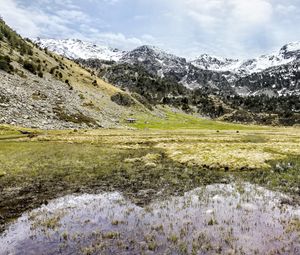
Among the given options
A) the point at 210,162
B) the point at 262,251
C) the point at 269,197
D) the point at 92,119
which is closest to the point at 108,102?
the point at 92,119

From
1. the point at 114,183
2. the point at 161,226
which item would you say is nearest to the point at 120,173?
the point at 114,183

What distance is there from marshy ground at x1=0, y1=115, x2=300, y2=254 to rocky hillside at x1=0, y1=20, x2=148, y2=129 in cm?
5575

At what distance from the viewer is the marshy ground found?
1688 centimetres

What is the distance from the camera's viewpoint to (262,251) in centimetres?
1585

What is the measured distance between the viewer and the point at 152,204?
2416 cm

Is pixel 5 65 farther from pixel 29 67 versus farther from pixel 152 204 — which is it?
pixel 152 204

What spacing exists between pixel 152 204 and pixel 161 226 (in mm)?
5058

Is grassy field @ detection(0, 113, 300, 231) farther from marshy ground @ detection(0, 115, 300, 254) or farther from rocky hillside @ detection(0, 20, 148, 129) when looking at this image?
rocky hillside @ detection(0, 20, 148, 129)

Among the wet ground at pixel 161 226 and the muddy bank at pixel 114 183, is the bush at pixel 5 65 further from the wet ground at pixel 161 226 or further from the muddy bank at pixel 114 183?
the wet ground at pixel 161 226

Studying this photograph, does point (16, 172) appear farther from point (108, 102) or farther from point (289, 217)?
point (108, 102)

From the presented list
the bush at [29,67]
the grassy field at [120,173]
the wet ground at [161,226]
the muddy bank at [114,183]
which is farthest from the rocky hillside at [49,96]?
the wet ground at [161,226]

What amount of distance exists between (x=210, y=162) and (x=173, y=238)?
26772 millimetres

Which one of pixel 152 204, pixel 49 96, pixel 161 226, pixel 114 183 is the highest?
pixel 49 96

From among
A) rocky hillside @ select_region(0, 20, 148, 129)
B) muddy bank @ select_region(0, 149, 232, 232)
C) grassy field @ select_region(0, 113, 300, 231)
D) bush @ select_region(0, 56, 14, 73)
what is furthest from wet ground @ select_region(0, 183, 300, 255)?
bush @ select_region(0, 56, 14, 73)
